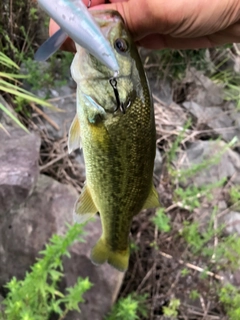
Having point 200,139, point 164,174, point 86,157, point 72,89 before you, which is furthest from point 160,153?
point 86,157

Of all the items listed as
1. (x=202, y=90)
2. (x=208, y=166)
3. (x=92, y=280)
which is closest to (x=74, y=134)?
(x=92, y=280)

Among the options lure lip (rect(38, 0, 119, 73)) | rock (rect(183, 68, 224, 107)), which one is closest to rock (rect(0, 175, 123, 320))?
lure lip (rect(38, 0, 119, 73))

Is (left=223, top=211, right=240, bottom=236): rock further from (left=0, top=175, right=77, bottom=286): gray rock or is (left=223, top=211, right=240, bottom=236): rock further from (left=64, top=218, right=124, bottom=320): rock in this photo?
(left=0, top=175, right=77, bottom=286): gray rock

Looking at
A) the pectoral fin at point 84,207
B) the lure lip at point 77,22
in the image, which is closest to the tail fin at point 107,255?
the pectoral fin at point 84,207

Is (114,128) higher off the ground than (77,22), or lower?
lower

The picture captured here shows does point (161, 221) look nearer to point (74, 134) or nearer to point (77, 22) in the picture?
point (74, 134)

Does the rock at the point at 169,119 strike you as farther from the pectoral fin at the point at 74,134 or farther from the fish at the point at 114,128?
the pectoral fin at the point at 74,134

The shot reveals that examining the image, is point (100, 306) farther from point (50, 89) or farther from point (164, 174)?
point (50, 89)

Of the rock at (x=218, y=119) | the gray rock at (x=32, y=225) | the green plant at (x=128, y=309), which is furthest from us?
the rock at (x=218, y=119)
